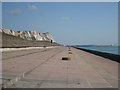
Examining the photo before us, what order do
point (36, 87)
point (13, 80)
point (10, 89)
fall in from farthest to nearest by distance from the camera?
point (13, 80) < point (36, 87) < point (10, 89)

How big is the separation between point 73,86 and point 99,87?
116 cm

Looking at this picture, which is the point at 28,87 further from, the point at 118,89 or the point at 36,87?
the point at 118,89

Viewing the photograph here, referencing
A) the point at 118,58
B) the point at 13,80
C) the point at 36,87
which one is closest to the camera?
the point at 36,87

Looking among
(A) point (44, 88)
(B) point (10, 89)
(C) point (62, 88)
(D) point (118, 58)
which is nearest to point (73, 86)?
(C) point (62, 88)

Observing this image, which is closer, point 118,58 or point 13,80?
point 13,80

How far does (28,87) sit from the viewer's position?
8562 millimetres

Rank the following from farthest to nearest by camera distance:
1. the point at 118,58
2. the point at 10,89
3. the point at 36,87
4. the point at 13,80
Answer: the point at 118,58 → the point at 13,80 → the point at 36,87 → the point at 10,89

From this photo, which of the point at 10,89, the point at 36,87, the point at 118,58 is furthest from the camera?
the point at 118,58

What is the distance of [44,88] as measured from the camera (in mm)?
8484

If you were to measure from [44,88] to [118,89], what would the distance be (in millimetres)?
3200

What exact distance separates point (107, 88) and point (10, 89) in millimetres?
4134

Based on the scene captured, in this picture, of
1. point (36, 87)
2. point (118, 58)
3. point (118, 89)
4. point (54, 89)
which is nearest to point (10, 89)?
point (36, 87)

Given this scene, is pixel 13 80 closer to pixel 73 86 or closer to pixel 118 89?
pixel 73 86

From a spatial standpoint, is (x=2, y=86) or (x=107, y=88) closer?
(x=2, y=86)
